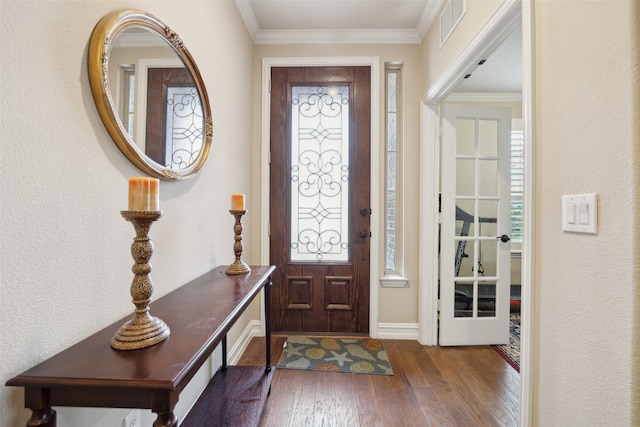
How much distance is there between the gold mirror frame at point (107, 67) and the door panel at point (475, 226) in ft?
6.71

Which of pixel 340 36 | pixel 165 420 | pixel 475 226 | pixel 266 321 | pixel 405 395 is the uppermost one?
pixel 340 36

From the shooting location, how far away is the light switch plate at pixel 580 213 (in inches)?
33.4

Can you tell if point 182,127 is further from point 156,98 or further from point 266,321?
point 266,321

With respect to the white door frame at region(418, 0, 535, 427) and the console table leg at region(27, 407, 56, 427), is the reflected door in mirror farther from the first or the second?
the white door frame at region(418, 0, 535, 427)

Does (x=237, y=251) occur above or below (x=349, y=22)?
below

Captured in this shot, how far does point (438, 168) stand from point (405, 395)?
168 centimetres

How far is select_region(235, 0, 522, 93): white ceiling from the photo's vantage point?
2174mm

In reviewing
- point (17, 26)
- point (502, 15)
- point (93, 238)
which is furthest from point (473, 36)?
point (93, 238)

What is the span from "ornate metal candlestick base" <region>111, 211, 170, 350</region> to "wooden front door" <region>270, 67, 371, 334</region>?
1.78 meters

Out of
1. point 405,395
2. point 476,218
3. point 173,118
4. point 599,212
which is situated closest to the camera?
point 599,212

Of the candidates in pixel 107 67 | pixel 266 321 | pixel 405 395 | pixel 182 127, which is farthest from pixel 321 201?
pixel 107 67

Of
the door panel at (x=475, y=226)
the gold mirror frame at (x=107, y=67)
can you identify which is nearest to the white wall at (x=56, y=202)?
the gold mirror frame at (x=107, y=67)

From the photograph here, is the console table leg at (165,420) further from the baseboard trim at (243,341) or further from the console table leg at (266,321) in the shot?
the baseboard trim at (243,341)

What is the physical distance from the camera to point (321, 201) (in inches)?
101
